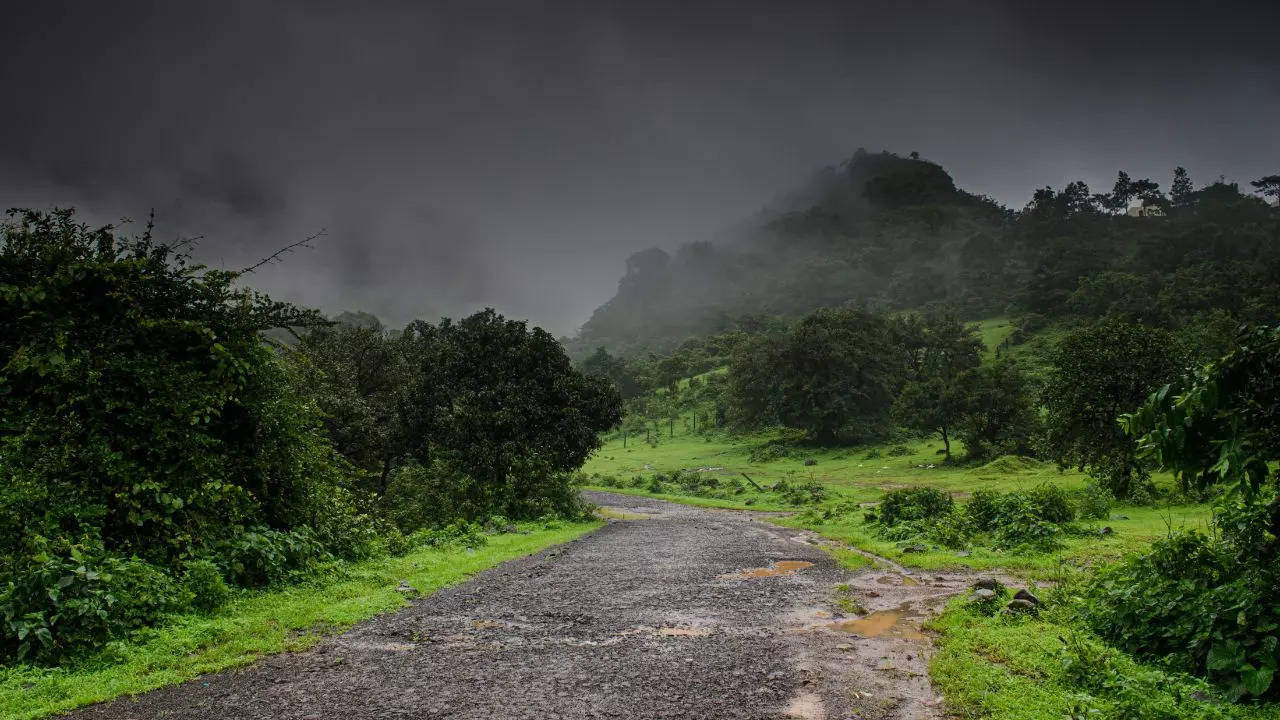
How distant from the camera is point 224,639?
31.4ft

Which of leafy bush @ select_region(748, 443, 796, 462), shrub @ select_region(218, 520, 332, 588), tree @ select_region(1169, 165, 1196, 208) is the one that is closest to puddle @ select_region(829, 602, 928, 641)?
shrub @ select_region(218, 520, 332, 588)

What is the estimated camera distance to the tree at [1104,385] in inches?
991

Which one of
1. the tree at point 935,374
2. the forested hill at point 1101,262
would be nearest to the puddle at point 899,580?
the tree at point 935,374

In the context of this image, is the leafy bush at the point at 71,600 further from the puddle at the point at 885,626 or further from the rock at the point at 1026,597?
the rock at the point at 1026,597

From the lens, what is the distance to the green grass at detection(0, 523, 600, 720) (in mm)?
7383

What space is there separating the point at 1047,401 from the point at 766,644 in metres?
24.0

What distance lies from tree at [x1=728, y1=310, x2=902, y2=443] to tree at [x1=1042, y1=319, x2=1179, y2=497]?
37660 millimetres

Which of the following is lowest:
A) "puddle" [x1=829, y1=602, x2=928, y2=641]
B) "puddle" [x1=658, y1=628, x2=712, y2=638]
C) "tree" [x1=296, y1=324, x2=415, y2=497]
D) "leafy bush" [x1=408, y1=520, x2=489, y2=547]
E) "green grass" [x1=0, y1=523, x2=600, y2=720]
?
"puddle" [x1=829, y1=602, x2=928, y2=641]

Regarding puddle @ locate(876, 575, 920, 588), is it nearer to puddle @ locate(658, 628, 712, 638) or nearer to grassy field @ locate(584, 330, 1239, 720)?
grassy field @ locate(584, 330, 1239, 720)

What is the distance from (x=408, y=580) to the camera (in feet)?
47.8

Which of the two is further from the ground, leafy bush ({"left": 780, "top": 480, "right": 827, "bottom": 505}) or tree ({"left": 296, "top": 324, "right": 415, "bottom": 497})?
tree ({"left": 296, "top": 324, "right": 415, "bottom": 497})

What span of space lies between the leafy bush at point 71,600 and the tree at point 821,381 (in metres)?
61.4

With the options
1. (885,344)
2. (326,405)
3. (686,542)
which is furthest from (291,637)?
(885,344)

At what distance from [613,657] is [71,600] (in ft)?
→ 23.9
